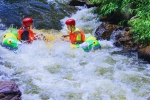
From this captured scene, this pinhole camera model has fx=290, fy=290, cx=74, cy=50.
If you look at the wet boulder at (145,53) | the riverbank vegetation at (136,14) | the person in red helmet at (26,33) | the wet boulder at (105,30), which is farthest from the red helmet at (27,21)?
the wet boulder at (145,53)

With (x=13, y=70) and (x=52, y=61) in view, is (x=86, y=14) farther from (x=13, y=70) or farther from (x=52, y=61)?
(x=13, y=70)

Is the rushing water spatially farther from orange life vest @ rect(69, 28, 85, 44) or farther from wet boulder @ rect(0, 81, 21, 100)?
wet boulder @ rect(0, 81, 21, 100)

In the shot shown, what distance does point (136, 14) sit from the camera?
8.00 meters

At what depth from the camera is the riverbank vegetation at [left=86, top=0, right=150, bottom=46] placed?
7088 millimetres

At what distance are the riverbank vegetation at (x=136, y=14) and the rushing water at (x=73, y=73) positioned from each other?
0.59 m

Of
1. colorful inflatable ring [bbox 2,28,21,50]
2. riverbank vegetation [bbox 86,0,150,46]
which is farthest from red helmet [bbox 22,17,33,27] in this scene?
riverbank vegetation [bbox 86,0,150,46]

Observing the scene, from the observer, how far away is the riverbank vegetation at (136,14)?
7088 mm

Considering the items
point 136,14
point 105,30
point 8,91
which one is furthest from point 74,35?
point 8,91

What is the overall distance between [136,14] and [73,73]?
2842mm

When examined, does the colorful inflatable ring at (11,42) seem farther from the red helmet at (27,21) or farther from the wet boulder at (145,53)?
the wet boulder at (145,53)

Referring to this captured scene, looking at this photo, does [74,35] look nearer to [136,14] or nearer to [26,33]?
[26,33]

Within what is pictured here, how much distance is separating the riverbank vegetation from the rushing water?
59 centimetres

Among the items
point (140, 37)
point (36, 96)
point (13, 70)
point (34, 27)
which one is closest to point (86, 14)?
point (34, 27)

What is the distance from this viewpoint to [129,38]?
7.74 metres
